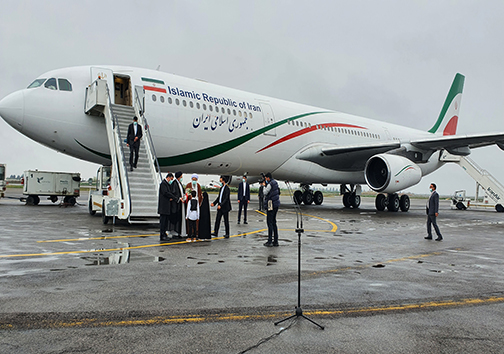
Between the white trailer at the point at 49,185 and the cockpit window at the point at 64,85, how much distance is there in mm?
9846

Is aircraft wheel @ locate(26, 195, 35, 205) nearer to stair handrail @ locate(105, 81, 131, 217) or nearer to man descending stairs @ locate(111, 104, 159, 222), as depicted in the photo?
man descending stairs @ locate(111, 104, 159, 222)

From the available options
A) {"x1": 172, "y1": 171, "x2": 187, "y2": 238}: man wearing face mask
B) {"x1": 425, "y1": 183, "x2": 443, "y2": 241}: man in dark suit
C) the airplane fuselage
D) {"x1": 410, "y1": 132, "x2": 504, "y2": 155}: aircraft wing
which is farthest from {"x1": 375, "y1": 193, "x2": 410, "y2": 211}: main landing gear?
{"x1": 172, "y1": 171, "x2": 187, "y2": 238}: man wearing face mask

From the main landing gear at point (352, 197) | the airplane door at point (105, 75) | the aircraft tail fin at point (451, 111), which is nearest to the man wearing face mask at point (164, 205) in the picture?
the airplane door at point (105, 75)

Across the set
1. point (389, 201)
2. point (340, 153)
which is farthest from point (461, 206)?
point (340, 153)

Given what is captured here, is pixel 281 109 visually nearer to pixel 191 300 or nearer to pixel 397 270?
pixel 397 270

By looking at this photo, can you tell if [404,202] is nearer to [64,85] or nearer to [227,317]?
[64,85]

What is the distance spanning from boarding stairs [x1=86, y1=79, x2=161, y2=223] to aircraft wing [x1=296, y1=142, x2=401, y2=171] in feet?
28.2

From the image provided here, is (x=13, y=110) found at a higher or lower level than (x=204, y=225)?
higher

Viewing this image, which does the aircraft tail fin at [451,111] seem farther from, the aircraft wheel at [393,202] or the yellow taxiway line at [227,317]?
the yellow taxiway line at [227,317]

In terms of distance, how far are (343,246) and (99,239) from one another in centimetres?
540

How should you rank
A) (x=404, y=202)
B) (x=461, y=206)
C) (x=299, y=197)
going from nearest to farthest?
(x=404, y=202), (x=299, y=197), (x=461, y=206)

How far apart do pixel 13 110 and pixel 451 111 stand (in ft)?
89.9

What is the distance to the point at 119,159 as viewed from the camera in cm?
1196

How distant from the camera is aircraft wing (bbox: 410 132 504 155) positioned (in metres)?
17.4
